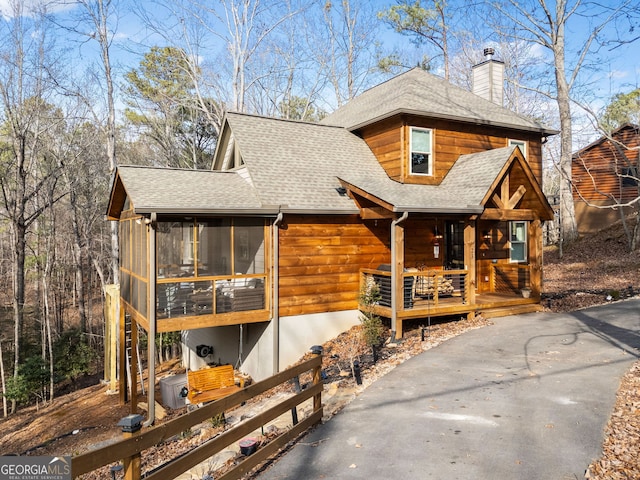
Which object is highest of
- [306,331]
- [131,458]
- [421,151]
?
[421,151]

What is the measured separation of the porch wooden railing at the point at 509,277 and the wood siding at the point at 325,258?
4.11m

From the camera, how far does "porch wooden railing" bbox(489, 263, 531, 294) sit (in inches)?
541

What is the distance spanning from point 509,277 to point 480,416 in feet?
30.1

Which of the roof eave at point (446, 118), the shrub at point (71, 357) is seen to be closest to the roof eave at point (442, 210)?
the roof eave at point (446, 118)

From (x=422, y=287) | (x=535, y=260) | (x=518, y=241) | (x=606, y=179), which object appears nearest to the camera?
(x=422, y=287)

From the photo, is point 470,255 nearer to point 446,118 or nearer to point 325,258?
point 325,258

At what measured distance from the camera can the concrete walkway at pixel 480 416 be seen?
4816mm

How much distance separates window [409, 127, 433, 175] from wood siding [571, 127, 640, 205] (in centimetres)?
1588

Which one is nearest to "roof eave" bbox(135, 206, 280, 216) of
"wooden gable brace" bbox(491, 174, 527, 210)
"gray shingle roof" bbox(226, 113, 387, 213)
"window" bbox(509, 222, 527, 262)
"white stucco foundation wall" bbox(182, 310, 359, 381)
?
"gray shingle roof" bbox(226, 113, 387, 213)

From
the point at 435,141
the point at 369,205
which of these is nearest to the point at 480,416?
the point at 369,205

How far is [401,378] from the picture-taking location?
25.6 ft

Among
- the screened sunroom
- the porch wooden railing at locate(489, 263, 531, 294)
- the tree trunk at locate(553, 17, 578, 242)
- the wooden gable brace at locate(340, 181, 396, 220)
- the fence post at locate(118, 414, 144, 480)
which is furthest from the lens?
Result: the tree trunk at locate(553, 17, 578, 242)

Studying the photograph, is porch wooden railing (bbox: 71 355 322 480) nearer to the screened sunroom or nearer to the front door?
the screened sunroom

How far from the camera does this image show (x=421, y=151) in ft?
45.5
